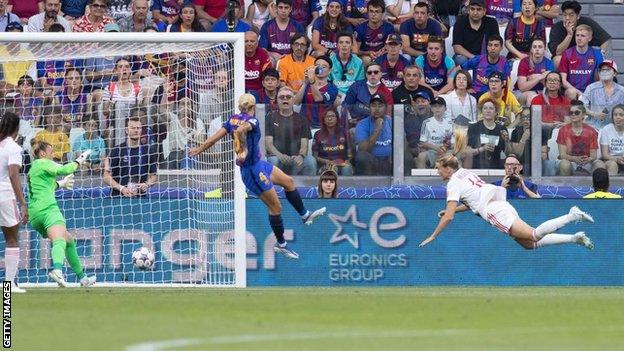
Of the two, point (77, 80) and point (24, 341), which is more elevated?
point (77, 80)

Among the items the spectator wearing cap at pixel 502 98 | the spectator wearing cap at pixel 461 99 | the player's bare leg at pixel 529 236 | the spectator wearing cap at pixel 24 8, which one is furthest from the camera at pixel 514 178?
the spectator wearing cap at pixel 24 8

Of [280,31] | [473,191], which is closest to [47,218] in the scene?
[473,191]

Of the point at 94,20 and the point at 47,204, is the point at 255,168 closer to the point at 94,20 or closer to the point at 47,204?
the point at 47,204

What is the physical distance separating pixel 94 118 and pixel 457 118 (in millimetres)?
5157

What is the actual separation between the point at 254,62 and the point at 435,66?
2.94 metres

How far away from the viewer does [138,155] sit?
69.1 feet

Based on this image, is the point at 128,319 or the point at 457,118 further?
the point at 457,118

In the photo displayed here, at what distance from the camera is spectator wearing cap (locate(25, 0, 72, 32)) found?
976 inches

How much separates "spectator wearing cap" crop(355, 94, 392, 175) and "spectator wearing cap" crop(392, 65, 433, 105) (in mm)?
1641

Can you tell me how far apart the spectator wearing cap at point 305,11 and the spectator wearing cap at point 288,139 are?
426cm

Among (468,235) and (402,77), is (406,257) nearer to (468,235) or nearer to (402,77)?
(468,235)

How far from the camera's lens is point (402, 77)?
24.7 meters

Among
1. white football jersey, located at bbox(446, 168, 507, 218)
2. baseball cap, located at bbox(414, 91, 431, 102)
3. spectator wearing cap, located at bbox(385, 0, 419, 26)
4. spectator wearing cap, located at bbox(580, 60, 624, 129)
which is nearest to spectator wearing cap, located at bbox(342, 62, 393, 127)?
baseball cap, located at bbox(414, 91, 431, 102)

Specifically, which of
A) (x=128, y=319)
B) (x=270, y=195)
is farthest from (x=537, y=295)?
(x=128, y=319)
